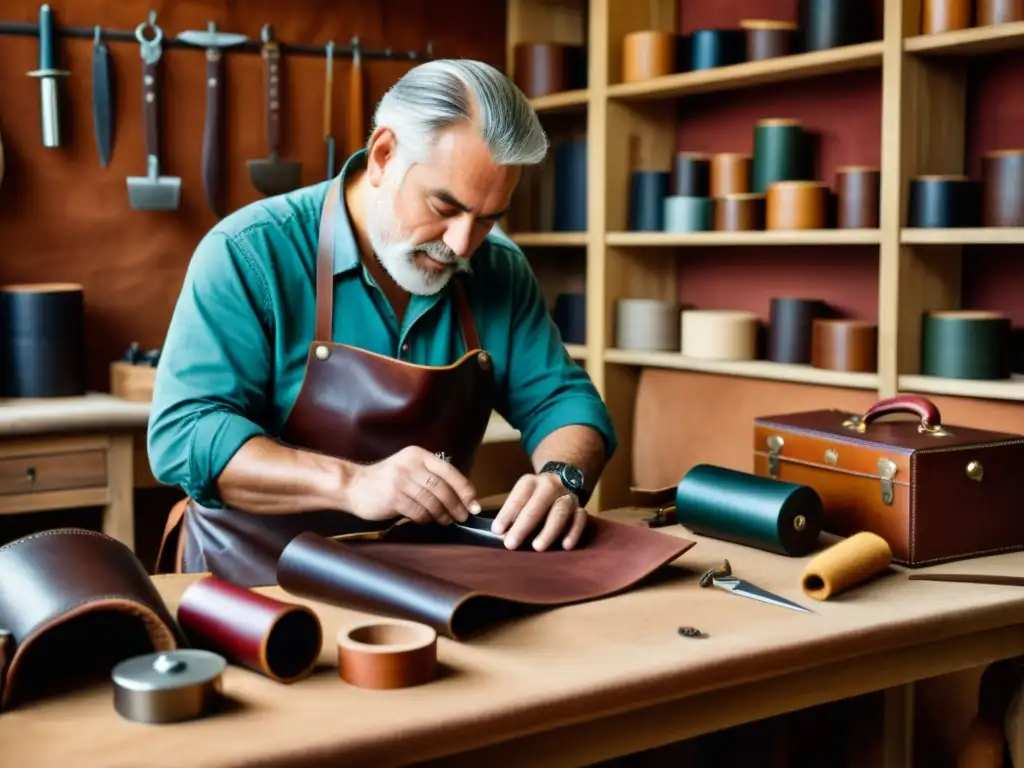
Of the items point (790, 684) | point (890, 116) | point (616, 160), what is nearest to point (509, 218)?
point (616, 160)

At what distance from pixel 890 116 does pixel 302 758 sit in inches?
106

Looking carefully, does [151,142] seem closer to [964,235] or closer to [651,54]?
[651,54]

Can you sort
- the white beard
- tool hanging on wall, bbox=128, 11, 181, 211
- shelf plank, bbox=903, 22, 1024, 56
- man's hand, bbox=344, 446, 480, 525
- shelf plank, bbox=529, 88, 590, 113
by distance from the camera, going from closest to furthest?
man's hand, bbox=344, 446, 480, 525 < the white beard < shelf plank, bbox=903, 22, 1024, 56 < tool hanging on wall, bbox=128, 11, 181, 211 < shelf plank, bbox=529, 88, 590, 113

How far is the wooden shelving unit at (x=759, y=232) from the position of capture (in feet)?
11.1

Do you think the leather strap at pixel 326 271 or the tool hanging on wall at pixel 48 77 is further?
the tool hanging on wall at pixel 48 77

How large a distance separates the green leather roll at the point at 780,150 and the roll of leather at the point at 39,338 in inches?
86.8

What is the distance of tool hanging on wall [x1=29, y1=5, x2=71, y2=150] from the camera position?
3990 millimetres

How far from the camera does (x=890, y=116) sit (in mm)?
3383

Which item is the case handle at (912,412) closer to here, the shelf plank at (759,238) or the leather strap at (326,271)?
the leather strap at (326,271)

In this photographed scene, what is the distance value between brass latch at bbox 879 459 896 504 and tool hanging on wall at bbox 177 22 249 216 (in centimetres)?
285

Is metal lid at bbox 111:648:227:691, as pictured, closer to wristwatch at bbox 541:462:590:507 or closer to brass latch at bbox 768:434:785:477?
wristwatch at bbox 541:462:590:507

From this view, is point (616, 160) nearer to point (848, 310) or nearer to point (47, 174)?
point (848, 310)

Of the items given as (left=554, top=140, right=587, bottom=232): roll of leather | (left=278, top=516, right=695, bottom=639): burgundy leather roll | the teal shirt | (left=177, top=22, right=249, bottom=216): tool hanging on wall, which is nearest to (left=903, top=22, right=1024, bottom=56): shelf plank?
the teal shirt

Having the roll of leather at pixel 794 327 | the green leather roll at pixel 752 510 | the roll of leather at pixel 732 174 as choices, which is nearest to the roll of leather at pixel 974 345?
the roll of leather at pixel 794 327
